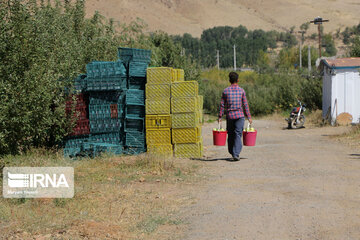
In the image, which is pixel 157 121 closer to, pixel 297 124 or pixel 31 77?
pixel 31 77

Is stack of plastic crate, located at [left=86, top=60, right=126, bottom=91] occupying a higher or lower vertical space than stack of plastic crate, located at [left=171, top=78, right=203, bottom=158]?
higher

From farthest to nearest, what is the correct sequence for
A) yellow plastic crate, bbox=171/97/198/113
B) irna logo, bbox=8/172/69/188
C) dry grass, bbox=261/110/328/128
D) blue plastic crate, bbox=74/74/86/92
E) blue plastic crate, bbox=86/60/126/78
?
dry grass, bbox=261/110/328/128
blue plastic crate, bbox=74/74/86/92
blue plastic crate, bbox=86/60/126/78
yellow plastic crate, bbox=171/97/198/113
irna logo, bbox=8/172/69/188

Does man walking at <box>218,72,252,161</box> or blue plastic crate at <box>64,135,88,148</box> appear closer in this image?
man walking at <box>218,72,252,161</box>

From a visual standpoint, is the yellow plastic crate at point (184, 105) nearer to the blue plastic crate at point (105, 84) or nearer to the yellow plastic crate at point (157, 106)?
the yellow plastic crate at point (157, 106)

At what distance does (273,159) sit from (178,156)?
2335mm

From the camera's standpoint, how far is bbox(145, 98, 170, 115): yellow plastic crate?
12617 millimetres

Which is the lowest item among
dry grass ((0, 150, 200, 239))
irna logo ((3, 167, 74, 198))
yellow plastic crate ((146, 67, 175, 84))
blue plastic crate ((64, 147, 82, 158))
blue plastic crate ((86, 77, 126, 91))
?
dry grass ((0, 150, 200, 239))

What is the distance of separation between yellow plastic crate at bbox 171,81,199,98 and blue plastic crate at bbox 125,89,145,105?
87cm

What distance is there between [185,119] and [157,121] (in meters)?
0.71

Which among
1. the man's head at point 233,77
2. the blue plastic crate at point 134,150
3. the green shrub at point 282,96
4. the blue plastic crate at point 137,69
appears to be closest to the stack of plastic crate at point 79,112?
the blue plastic crate at point 134,150

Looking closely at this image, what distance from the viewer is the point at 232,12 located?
136500 mm

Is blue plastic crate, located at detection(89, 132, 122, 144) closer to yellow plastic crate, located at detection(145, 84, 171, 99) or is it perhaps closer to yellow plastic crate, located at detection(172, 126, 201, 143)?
yellow plastic crate, located at detection(145, 84, 171, 99)

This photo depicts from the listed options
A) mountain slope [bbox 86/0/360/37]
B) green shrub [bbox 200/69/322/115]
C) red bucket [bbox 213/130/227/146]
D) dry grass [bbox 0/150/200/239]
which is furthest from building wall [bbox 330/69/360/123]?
mountain slope [bbox 86/0/360/37]

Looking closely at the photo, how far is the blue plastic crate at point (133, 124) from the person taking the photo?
12945mm
